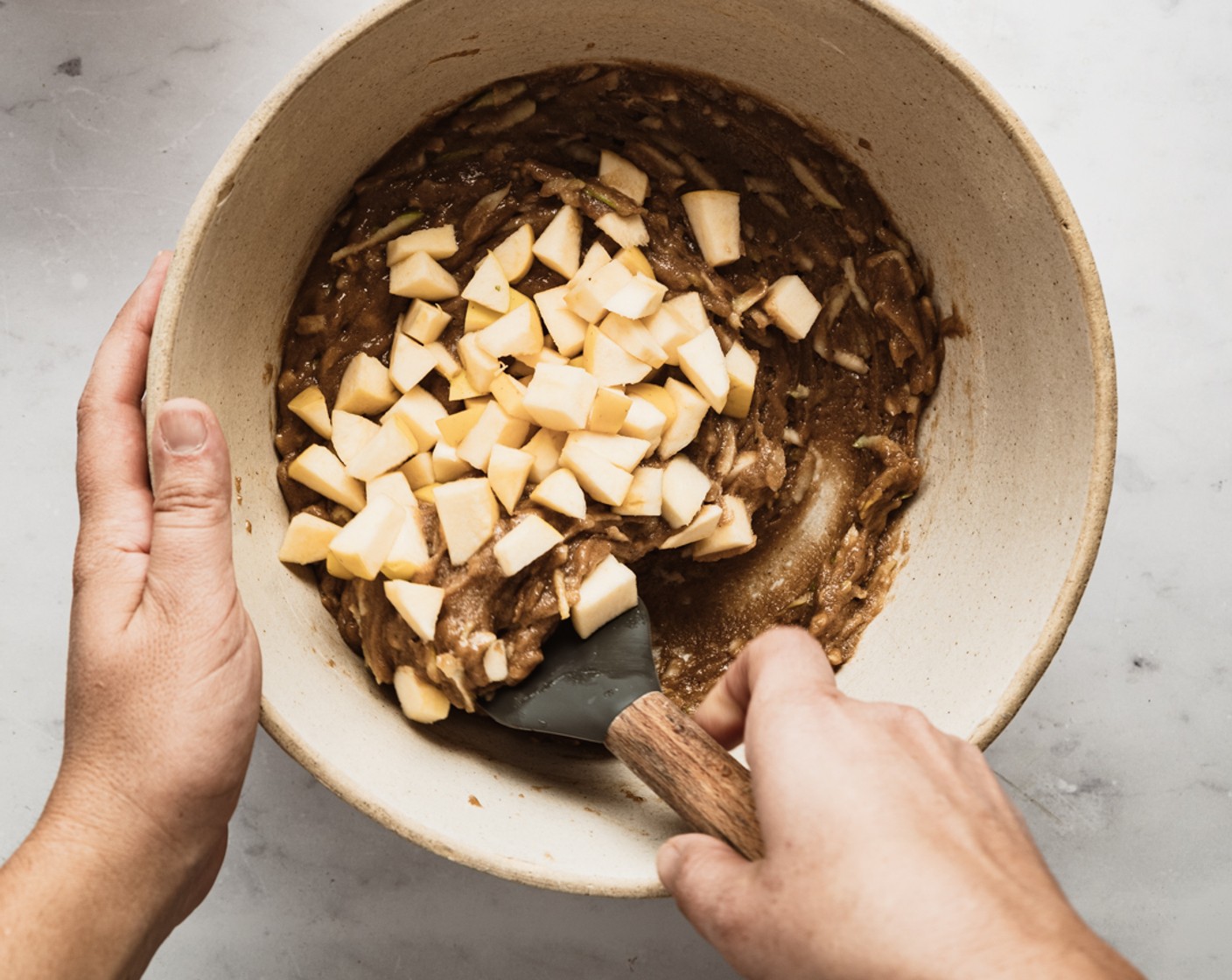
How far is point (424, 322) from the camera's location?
5.44 ft

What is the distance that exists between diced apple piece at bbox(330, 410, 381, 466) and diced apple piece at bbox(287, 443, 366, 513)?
2 centimetres

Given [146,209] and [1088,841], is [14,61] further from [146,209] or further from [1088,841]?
[1088,841]

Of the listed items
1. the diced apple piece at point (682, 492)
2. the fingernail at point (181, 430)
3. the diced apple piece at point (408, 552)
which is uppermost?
the diced apple piece at point (682, 492)

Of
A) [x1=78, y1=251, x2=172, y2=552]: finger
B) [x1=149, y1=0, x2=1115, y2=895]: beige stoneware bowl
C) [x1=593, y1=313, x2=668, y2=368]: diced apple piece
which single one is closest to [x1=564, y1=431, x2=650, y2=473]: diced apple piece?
[x1=593, y1=313, x2=668, y2=368]: diced apple piece

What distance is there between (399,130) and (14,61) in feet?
2.67

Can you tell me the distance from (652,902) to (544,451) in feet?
3.00

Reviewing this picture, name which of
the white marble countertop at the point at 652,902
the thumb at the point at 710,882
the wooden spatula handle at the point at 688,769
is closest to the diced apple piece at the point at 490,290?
the white marble countertop at the point at 652,902

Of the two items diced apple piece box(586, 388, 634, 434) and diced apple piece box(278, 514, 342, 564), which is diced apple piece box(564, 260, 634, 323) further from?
diced apple piece box(278, 514, 342, 564)

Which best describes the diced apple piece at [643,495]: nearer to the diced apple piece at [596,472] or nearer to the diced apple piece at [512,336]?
the diced apple piece at [596,472]

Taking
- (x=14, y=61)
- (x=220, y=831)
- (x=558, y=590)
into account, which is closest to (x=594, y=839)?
(x=558, y=590)

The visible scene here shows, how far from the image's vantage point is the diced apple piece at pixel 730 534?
1745 mm

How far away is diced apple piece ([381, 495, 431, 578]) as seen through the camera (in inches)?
60.8

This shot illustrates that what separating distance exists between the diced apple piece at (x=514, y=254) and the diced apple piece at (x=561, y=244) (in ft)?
0.07

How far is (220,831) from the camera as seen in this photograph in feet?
4.87
